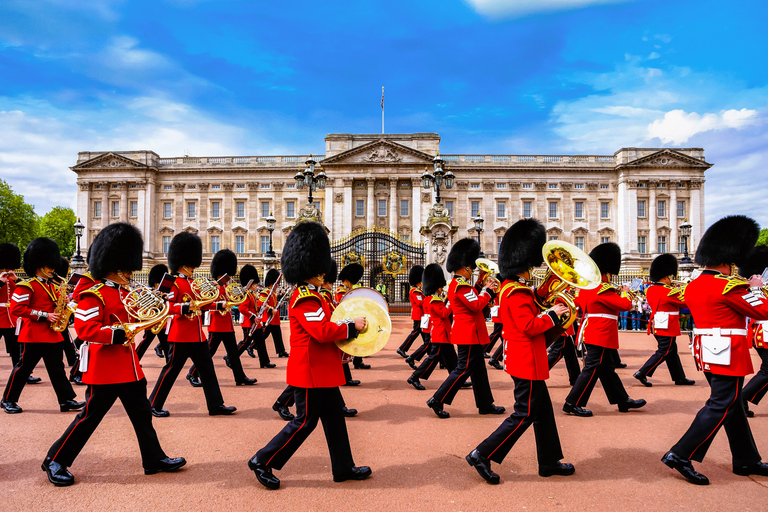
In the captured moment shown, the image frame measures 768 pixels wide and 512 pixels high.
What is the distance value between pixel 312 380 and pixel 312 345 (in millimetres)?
256

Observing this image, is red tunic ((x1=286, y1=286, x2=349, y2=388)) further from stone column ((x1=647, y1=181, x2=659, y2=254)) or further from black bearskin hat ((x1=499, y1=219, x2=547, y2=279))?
stone column ((x1=647, y1=181, x2=659, y2=254))

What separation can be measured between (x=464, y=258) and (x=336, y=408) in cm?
326

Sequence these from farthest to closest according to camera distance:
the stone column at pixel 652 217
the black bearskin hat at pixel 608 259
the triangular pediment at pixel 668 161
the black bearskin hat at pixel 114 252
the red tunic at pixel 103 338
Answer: the stone column at pixel 652 217
the triangular pediment at pixel 668 161
the black bearskin hat at pixel 608 259
the black bearskin hat at pixel 114 252
the red tunic at pixel 103 338

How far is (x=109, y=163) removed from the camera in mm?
45688

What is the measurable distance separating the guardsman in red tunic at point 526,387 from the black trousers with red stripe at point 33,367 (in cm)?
494

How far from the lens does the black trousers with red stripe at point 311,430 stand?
3.53m

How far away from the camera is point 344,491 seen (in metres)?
3.55

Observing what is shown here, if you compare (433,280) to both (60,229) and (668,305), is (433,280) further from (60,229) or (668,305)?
(60,229)

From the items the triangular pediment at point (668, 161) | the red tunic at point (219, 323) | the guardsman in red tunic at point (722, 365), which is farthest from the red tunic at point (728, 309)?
the triangular pediment at point (668, 161)

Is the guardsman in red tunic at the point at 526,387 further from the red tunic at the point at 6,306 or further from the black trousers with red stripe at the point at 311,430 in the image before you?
the red tunic at the point at 6,306

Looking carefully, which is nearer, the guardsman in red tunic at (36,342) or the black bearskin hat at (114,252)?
the black bearskin hat at (114,252)

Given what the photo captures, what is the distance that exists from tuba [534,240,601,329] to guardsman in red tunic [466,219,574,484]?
9 centimetres

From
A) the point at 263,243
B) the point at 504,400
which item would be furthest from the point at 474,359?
the point at 263,243

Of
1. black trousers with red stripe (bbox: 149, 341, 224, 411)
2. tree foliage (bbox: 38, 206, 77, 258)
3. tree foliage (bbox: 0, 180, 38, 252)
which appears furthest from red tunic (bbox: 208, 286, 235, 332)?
tree foliage (bbox: 38, 206, 77, 258)
